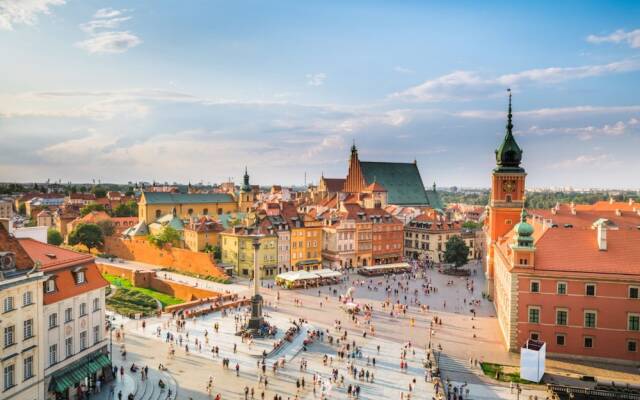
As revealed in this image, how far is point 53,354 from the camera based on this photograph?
99.5 ft

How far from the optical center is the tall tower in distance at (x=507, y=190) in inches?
2392

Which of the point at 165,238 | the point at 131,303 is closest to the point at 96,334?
the point at 131,303

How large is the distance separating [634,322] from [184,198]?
329 ft

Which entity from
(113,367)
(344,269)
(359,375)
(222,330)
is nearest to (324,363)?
(359,375)

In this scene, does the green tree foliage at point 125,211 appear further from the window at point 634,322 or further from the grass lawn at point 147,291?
the window at point 634,322

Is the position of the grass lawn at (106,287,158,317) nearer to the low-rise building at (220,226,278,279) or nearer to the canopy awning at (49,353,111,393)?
the low-rise building at (220,226,278,279)

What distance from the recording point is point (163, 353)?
134 feet

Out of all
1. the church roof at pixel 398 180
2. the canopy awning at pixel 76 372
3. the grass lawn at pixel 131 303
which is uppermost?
the church roof at pixel 398 180

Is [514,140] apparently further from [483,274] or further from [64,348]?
[64,348]

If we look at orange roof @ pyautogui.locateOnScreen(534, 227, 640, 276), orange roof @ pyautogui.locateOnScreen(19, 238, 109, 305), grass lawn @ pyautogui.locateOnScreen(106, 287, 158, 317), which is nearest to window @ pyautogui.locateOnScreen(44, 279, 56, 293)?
orange roof @ pyautogui.locateOnScreen(19, 238, 109, 305)

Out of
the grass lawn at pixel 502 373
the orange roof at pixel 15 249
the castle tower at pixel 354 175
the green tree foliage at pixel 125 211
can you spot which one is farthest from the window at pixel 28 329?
the green tree foliage at pixel 125 211

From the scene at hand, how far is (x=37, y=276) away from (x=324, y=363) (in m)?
20.3

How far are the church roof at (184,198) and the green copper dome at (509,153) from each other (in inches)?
3002

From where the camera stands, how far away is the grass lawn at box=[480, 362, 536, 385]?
36.6 meters
